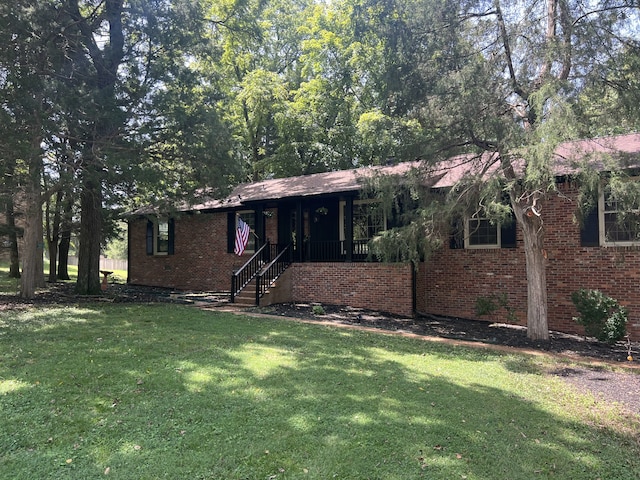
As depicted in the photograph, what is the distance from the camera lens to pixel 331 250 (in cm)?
1386

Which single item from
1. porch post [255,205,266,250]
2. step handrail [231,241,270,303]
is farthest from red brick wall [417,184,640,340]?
porch post [255,205,266,250]

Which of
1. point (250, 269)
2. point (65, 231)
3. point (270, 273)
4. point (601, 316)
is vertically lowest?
point (601, 316)

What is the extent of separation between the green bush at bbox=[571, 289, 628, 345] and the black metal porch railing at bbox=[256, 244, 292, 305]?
761 cm

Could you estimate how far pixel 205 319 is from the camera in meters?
9.12

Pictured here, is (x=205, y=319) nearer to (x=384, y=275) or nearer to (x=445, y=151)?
(x=384, y=275)

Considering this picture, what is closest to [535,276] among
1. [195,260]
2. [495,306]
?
[495,306]

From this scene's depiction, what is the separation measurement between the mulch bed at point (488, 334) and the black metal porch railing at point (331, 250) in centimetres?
182

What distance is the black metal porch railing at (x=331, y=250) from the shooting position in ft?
43.1

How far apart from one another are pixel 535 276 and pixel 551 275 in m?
2.05

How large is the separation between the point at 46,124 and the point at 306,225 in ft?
26.0

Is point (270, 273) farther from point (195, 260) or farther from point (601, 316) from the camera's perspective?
point (601, 316)

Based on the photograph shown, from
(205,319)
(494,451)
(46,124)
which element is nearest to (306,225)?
(205,319)

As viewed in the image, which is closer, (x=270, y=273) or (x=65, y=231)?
(x=270, y=273)

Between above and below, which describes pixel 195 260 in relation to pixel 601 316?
above
